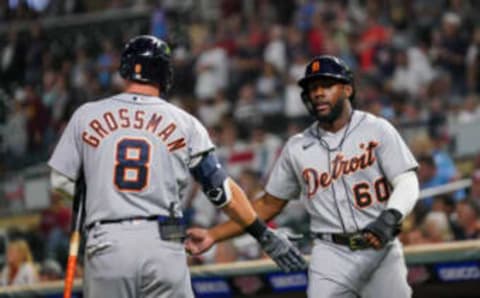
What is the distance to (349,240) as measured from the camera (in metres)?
6.35

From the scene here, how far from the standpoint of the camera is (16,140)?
14703 mm

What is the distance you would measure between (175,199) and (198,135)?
1.03 ft

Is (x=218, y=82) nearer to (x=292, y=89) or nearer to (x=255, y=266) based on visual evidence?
(x=292, y=89)

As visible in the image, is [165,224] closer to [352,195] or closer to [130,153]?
[130,153]

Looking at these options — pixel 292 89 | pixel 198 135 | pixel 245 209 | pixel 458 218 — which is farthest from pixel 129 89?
pixel 292 89

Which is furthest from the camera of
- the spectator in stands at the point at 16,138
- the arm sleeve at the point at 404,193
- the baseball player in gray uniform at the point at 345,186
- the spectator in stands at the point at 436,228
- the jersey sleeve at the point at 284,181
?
the spectator in stands at the point at 16,138

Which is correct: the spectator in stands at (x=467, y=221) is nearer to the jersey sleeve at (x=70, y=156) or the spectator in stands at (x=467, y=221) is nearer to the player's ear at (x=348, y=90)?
the player's ear at (x=348, y=90)

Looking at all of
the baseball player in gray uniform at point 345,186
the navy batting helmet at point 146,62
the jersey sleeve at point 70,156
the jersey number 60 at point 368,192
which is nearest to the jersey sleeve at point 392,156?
the baseball player in gray uniform at point 345,186

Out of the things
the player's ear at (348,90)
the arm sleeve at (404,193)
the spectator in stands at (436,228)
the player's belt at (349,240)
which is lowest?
the spectator in stands at (436,228)

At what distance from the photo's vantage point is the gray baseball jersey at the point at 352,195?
6285 millimetres

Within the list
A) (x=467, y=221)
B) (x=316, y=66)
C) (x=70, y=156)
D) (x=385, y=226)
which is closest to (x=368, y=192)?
(x=385, y=226)

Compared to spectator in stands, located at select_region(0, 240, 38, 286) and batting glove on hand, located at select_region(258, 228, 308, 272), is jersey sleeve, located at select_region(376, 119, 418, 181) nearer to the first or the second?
batting glove on hand, located at select_region(258, 228, 308, 272)

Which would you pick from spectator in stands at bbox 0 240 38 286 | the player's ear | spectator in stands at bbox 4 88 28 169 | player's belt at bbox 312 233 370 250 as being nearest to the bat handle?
player's belt at bbox 312 233 370 250

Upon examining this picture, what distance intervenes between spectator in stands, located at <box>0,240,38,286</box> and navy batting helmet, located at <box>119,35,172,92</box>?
4187 mm
